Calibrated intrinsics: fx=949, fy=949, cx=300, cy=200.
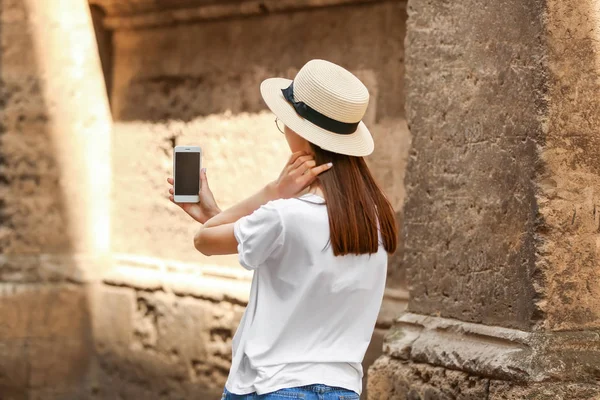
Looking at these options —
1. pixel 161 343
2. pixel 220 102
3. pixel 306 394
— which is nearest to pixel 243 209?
pixel 306 394

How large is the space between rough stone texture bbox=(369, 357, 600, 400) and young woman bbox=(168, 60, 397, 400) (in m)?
0.99

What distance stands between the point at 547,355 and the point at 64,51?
363cm

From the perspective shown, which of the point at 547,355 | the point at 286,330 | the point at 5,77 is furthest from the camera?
the point at 5,77

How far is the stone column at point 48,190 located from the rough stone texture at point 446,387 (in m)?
2.75

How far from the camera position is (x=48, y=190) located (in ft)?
18.3

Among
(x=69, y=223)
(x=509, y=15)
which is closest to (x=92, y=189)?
(x=69, y=223)

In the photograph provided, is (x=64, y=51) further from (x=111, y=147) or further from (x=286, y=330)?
(x=286, y=330)

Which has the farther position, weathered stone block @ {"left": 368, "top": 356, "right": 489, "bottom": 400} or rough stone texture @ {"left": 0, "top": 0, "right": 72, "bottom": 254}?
rough stone texture @ {"left": 0, "top": 0, "right": 72, "bottom": 254}

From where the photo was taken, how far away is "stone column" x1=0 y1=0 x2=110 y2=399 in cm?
547

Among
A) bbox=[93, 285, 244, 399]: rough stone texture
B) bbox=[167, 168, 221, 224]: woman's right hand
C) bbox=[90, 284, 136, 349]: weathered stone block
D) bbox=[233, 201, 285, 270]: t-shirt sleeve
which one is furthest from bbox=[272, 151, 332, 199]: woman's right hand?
bbox=[90, 284, 136, 349]: weathered stone block

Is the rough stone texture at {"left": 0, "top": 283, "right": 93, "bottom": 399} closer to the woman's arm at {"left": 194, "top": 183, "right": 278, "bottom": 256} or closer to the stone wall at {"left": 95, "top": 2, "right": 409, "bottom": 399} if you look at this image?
the stone wall at {"left": 95, "top": 2, "right": 409, "bottom": 399}

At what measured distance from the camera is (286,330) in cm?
206

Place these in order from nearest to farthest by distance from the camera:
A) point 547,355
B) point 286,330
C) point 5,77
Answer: point 286,330, point 547,355, point 5,77

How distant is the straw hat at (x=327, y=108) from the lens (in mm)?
2143
